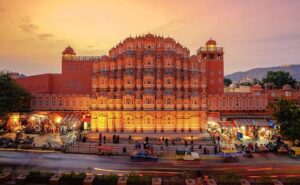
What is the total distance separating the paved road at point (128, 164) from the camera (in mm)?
29750

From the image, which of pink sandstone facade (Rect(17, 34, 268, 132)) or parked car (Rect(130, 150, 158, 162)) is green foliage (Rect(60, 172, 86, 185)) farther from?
pink sandstone facade (Rect(17, 34, 268, 132))

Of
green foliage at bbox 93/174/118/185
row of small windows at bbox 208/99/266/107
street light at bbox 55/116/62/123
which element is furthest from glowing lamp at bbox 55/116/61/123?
green foliage at bbox 93/174/118/185

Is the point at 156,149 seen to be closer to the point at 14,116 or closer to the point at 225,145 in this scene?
the point at 225,145

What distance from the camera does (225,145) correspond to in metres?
41.0

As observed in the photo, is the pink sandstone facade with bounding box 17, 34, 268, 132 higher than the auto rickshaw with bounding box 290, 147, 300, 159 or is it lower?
→ higher

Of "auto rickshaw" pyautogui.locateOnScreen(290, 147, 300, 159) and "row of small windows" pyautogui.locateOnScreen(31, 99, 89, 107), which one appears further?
"row of small windows" pyautogui.locateOnScreen(31, 99, 89, 107)

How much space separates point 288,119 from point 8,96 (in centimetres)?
4063

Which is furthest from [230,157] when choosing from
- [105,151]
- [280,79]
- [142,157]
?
[280,79]

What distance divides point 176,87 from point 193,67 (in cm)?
504

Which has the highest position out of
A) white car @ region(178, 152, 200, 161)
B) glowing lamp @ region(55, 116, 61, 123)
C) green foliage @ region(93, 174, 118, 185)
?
glowing lamp @ region(55, 116, 61, 123)

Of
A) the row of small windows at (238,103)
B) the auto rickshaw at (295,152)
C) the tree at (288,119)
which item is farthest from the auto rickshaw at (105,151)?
the row of small windows at (238,103)

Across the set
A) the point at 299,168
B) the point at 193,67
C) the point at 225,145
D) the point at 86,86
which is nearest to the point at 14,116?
the point at 86,86

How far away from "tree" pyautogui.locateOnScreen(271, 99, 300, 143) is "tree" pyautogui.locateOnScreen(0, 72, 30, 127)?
1526 inches

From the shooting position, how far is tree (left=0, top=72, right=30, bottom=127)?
4562cm
